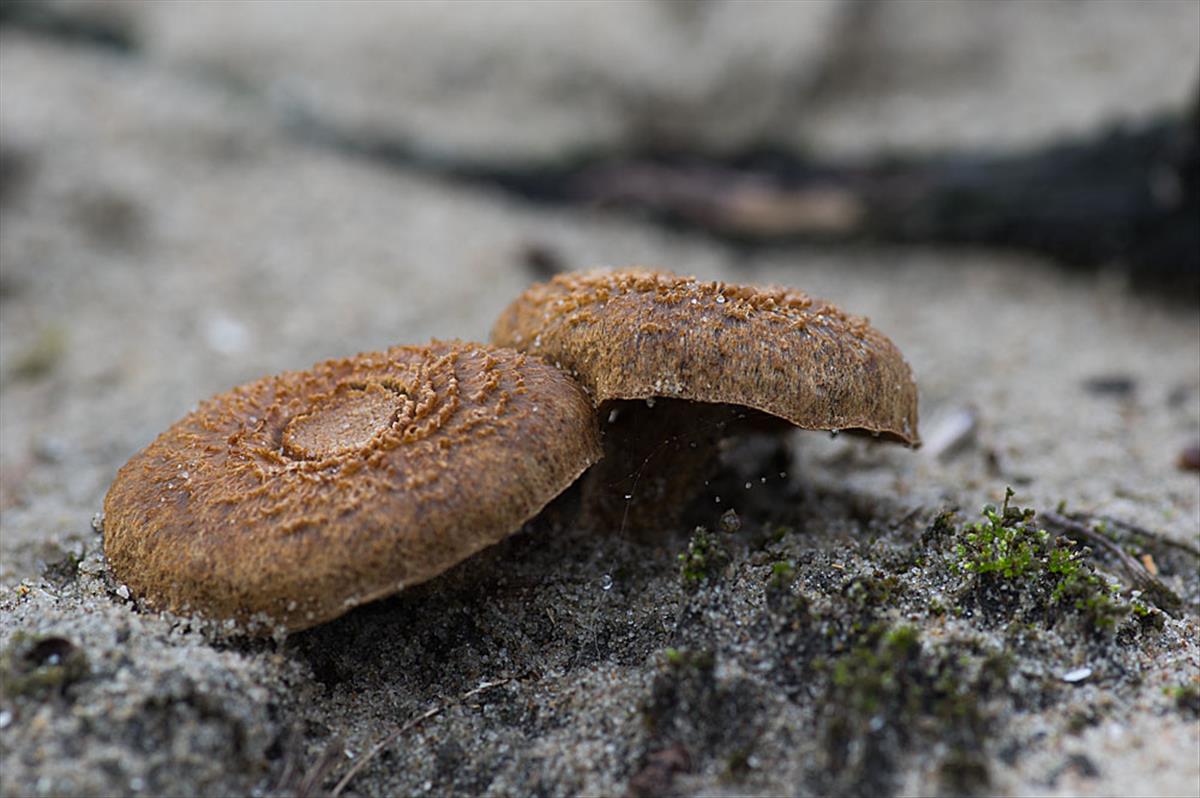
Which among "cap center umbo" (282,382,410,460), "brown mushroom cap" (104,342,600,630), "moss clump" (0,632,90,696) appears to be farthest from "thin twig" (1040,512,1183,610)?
"moss clump" (0,632,90,696)

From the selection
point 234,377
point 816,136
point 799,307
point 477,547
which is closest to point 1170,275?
point 816,136

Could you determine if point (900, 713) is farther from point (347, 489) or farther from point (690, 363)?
point (347, 489)

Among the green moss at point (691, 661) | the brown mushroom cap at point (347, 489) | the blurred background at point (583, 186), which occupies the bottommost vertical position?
the green moss at point (691, 661)

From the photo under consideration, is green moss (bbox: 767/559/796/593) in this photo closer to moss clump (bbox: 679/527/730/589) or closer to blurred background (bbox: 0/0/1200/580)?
moss clump (bbox: 679/527/730/589)

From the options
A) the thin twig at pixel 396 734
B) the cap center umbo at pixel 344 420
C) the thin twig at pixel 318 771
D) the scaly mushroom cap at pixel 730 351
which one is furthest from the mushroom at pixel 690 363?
the thin twig at pixel 318 771

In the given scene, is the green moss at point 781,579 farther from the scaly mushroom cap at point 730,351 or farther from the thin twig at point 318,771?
the thin twig at point 318,771

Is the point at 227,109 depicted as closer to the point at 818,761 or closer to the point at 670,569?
the point at 670,569
